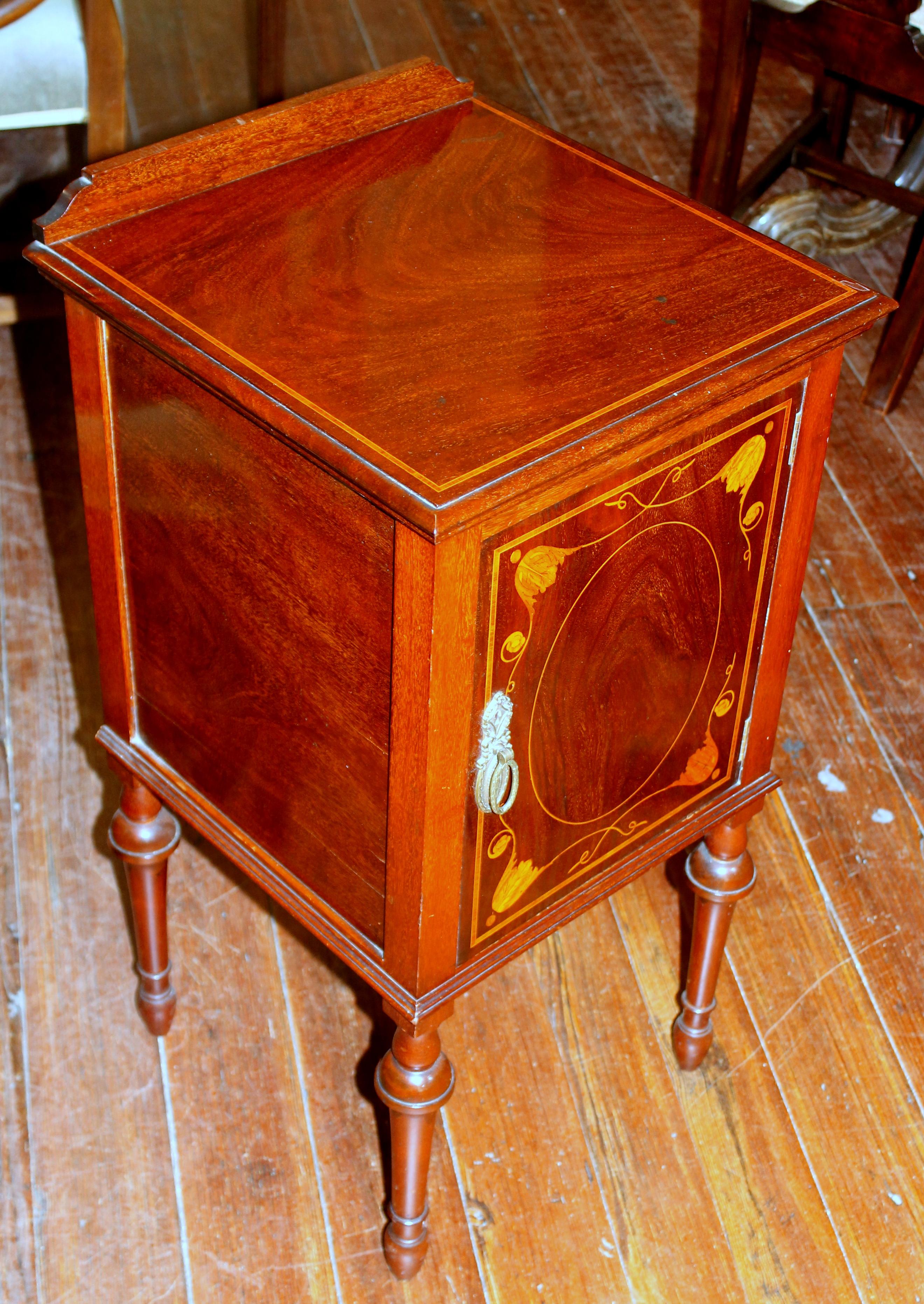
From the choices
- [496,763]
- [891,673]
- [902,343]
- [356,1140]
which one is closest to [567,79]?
[902,343]

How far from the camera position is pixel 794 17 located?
8.16 ft

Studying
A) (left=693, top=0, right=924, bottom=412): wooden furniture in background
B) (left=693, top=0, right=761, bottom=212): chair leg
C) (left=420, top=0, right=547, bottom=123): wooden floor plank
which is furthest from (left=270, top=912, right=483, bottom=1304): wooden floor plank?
(left=420, top=0, right=547, bottom=123): wooden floor plank

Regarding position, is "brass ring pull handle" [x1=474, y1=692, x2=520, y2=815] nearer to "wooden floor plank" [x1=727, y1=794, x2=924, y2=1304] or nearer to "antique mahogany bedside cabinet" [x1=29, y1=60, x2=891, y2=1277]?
"antique mahogany bedside cabinet" [x1=29, y1=60, x2=891, y2=1277]

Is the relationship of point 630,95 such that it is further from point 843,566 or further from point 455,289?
point 455,289

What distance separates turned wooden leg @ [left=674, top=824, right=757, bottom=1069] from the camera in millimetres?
1552

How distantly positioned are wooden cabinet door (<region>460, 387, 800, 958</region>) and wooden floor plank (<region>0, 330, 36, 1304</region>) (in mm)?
632

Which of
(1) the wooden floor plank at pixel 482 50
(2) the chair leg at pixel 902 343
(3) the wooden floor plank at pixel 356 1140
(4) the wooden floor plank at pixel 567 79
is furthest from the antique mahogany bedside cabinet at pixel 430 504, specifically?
(1) the wooden floor plank at pixel 482 50

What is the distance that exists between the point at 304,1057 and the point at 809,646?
38.5 inches

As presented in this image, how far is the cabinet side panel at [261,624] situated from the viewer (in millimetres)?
1125

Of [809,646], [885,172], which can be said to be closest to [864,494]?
[809,646]

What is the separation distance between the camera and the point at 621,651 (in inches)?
49.1

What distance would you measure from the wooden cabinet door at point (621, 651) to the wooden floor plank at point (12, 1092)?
0.63m

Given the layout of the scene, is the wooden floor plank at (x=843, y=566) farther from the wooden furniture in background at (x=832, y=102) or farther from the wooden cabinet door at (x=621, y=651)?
the wooden cabinet door at (x=621, y=651)

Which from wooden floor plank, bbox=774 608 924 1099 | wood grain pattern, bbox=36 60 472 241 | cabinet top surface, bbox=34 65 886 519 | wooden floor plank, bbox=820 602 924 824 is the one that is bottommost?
wooden floor plank, bbox=774 608 924 1099
